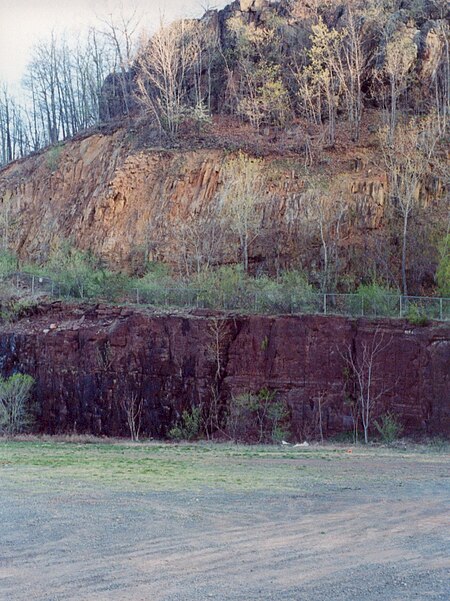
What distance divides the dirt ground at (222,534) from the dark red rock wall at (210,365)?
13.3 metres

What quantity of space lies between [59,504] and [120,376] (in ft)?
71.6

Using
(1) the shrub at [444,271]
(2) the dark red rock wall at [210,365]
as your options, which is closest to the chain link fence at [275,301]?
(2) the dark red rock wall at [210,365]

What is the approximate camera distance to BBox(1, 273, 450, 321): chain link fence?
1330 inches

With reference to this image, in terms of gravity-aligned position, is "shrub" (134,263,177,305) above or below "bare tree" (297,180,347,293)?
below

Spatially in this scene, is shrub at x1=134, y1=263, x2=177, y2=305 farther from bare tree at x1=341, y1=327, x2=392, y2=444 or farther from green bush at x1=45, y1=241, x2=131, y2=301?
bare tree at x1=341, y1=327, x2=392, y2=444

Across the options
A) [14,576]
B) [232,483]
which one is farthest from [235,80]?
[14,576]

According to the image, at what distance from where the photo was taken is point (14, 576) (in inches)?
337

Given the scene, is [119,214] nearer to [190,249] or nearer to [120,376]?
[190,249]

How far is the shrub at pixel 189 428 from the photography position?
106ft

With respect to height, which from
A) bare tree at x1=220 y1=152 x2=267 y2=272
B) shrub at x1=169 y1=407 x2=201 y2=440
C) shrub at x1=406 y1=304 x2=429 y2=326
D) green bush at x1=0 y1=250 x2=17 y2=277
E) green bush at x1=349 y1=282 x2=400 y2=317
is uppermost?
bare tree at x1=220 y1=152 x2=267 y2=272

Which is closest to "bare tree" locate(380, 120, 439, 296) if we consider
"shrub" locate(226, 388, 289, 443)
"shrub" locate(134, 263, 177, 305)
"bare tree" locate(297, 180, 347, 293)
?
"bare tree" locate(297, 180, 347, 293)

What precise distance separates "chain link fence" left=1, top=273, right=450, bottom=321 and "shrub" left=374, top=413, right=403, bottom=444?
15.7ft

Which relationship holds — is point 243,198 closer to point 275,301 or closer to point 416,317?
point 275,301

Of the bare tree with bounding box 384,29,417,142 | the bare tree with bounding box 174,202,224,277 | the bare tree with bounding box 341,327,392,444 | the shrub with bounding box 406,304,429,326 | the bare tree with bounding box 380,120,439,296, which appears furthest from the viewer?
the bare tree with bounding box 384,29,417,142
